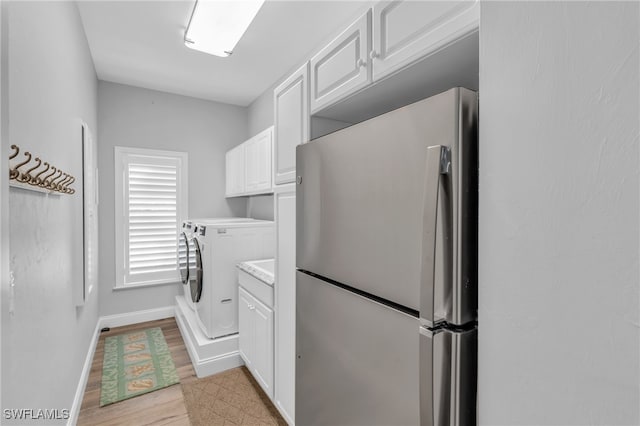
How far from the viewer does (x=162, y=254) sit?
3654 millimetres

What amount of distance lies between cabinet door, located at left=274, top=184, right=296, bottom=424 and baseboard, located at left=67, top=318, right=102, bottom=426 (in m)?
1.23

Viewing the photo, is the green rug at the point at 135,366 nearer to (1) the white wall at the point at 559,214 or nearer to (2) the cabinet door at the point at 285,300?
(2) the cabinet door at the point at 285,300

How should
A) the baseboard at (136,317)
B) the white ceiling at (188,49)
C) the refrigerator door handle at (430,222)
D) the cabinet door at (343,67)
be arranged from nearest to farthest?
the refrigerator door handle at (430,222), the cabinet door at (343,67), the white ceiling at (188,49), the baseboard at (136,317)

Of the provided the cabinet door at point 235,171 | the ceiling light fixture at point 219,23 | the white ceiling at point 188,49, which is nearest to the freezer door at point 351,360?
the ceiling light fixture at point 219,23

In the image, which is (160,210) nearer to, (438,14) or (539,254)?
(438,14)

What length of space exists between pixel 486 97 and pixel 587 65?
6.5 inches

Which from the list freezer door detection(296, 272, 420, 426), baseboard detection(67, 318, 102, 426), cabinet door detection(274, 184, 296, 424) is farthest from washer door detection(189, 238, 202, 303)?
freezer door detection(296, 272, 420, 426)

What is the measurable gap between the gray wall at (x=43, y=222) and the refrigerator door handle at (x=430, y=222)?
106 cm

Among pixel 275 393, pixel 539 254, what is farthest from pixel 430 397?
pixel 275 393

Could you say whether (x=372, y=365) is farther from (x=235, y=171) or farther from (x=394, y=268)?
(x=235, y=171)

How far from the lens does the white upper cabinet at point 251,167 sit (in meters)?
2.81

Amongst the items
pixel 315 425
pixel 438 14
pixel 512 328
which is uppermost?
pixel 438 14

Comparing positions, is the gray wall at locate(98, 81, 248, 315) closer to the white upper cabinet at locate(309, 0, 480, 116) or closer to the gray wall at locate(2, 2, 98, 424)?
the gray wall at locate(2, 2, 98, 424)

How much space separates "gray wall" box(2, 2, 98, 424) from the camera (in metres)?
0.99
